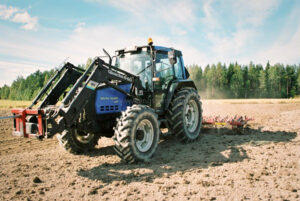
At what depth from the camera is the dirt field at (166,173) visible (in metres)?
3.49

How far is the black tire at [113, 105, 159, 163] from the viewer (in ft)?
15.6

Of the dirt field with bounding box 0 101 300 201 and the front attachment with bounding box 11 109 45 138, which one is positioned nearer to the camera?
the dirt field with bounding box 0 101 300 201

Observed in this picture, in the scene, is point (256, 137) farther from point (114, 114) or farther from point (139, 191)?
point (139, 191)

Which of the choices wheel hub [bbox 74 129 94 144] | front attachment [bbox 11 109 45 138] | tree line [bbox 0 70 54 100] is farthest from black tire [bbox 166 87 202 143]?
tree line [bbox 0 70 54 100]

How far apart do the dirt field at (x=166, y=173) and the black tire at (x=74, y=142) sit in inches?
9.1

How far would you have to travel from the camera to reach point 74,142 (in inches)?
233

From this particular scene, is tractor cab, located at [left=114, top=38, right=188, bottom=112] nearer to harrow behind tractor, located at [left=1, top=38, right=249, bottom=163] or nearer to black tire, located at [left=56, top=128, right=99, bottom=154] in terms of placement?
harrow behind tractor, located at [left=1, top=38, right=249, bottom=163]

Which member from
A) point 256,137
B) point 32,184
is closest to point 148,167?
point 32,184

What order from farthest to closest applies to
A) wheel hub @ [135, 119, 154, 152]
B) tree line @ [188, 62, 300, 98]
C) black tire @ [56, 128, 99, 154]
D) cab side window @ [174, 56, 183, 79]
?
tree line @ [188, 62, 300, 98], cab side window @ [174, 56, 183, 79], black tire @ [56, 128, 99, 154], wheel hub @ [135, 119, 154, 152]

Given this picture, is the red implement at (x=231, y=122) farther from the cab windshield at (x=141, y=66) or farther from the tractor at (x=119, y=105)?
the cab windshield at (x=141, y=66)

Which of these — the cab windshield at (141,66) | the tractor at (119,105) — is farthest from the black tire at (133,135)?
the cab windshield at (141,66)

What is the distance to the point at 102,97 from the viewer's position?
5.51m

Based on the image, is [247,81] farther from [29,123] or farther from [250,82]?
[29,123]

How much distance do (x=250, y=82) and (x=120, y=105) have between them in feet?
242
